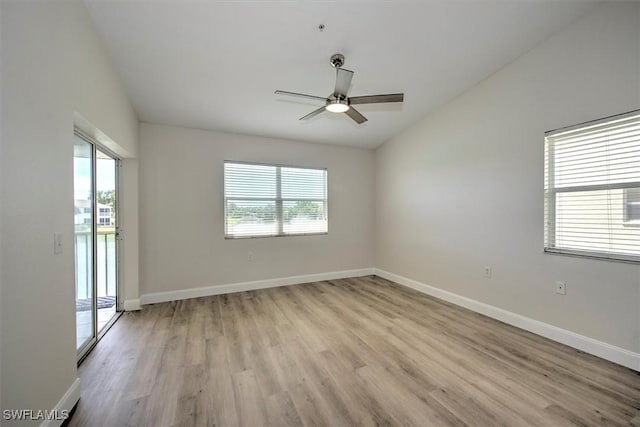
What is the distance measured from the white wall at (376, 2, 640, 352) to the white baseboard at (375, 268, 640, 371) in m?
0.06

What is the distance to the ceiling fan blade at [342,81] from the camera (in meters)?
2.15

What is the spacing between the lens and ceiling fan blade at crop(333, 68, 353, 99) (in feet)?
7.07

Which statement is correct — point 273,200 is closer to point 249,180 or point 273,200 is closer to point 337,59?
point 249,180

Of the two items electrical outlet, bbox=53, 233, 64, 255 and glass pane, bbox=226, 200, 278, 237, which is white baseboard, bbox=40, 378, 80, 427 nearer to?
electrical outlet, bbox=53, 233, 64, 255

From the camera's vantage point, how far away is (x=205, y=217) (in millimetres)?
4113

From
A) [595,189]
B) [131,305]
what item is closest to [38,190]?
[131,305]

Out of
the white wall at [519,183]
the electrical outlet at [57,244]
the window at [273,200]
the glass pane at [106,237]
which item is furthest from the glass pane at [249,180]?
the electrical outlet at [57,244]

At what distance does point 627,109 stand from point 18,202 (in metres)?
4.32

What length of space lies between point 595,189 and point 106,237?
207 inches

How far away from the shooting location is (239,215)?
434 centimetres

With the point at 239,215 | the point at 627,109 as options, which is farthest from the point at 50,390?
the point at 627,109

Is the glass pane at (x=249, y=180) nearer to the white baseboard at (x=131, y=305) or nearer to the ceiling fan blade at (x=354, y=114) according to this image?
the white baseboard at (x=131, y=305)

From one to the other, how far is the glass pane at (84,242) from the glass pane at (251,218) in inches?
73.9

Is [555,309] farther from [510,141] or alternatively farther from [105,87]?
[105,87]
